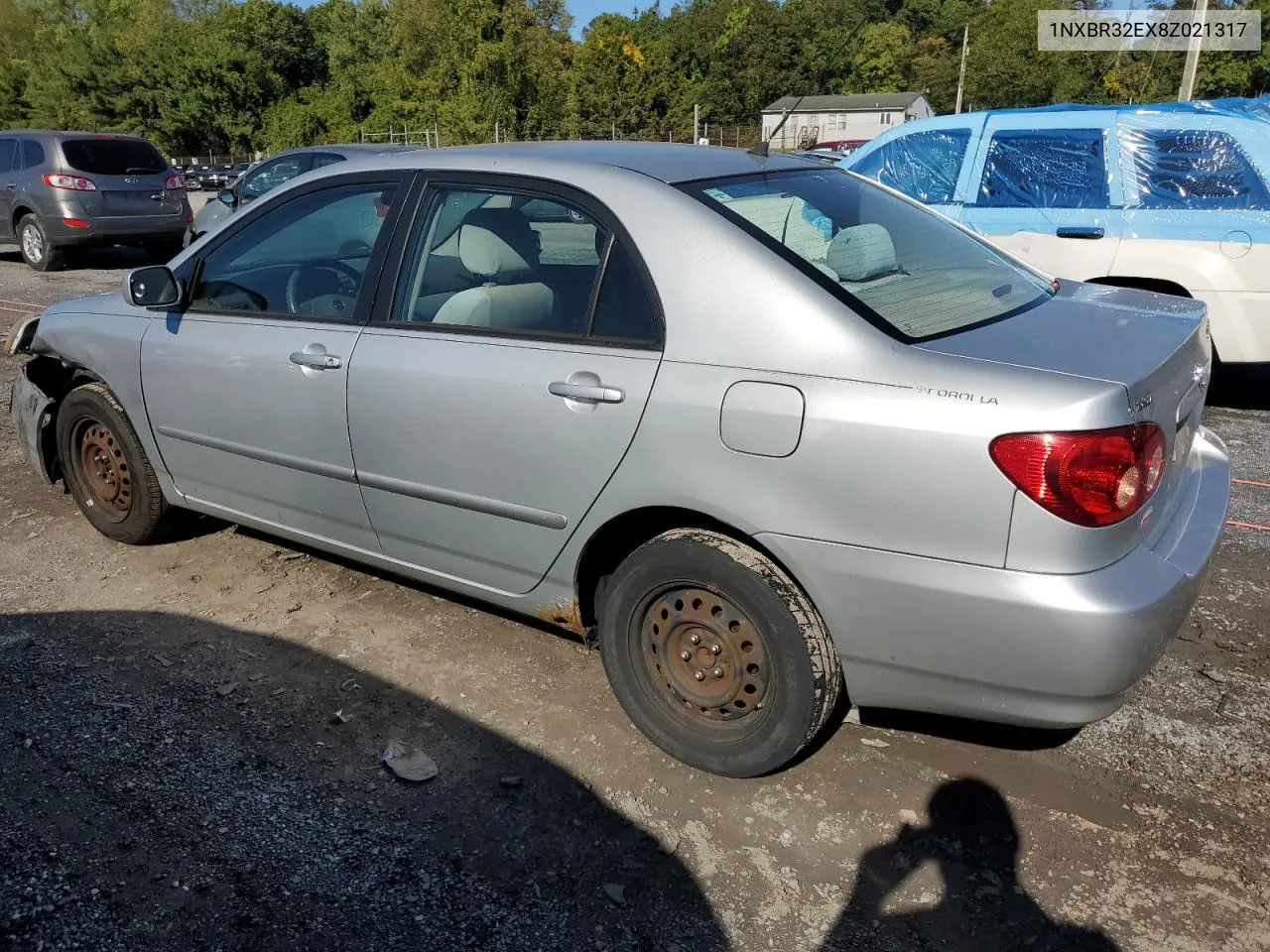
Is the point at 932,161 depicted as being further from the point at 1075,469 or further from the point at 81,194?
the point at 81,194

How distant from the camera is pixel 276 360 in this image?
3.68 metres

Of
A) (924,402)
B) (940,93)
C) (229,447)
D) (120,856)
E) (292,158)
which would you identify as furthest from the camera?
(940,93)

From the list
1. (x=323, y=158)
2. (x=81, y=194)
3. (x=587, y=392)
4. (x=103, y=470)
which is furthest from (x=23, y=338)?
(x=81, y=194)

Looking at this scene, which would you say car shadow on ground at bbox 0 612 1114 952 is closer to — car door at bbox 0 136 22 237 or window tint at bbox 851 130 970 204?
window tint at bbox 851 130 970 204

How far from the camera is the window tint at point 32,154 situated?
45.2 ft

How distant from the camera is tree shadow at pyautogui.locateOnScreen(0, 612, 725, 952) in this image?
2.42m

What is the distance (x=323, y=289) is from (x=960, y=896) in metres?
2.91

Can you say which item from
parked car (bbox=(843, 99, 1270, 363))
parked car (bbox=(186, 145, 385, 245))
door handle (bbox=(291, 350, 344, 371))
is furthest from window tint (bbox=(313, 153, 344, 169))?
door handle (bbox=(291, 350, 344, 371))

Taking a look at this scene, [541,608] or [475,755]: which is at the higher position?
[541,608]

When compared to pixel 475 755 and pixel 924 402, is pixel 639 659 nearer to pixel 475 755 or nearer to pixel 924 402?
pixel 475 755

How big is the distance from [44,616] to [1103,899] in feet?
12.3

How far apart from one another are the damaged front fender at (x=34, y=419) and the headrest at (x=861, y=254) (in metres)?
3.74

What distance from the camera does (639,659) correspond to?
305cm

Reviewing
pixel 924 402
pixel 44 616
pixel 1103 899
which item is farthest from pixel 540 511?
pixel 44 616
